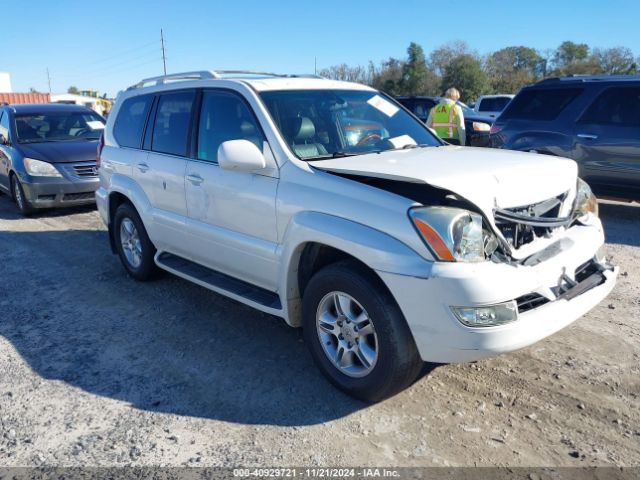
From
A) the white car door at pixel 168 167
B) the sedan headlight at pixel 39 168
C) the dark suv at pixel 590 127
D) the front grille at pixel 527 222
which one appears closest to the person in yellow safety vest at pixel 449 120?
the dark suv at pixel 590 127

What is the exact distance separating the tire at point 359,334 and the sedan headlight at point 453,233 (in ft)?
1.36

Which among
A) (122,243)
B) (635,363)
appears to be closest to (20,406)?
(122,243)

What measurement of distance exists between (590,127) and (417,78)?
5366cm

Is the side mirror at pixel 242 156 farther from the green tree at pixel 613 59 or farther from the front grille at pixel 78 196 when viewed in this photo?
the green tree at pixel 613 59

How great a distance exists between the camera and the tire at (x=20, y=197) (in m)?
8.71

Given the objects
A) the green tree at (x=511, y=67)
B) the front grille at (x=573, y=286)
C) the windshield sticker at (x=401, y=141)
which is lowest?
the front grille at (x=573, y=286)

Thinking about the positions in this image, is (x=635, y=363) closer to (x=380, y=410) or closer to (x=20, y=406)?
(x=380, y=410)

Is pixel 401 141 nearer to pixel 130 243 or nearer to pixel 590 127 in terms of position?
pixel 130 243

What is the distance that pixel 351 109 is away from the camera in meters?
4.36

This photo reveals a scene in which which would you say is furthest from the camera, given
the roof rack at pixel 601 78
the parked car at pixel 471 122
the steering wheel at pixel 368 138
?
the parked car at pixel 471 122

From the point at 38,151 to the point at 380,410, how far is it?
25.7ft

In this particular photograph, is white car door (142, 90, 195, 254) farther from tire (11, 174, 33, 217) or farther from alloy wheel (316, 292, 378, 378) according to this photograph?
tire (11, 174, 33, 217)

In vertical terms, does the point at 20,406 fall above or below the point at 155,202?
below

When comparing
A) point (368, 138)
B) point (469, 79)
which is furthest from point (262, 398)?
point (469, 79)
